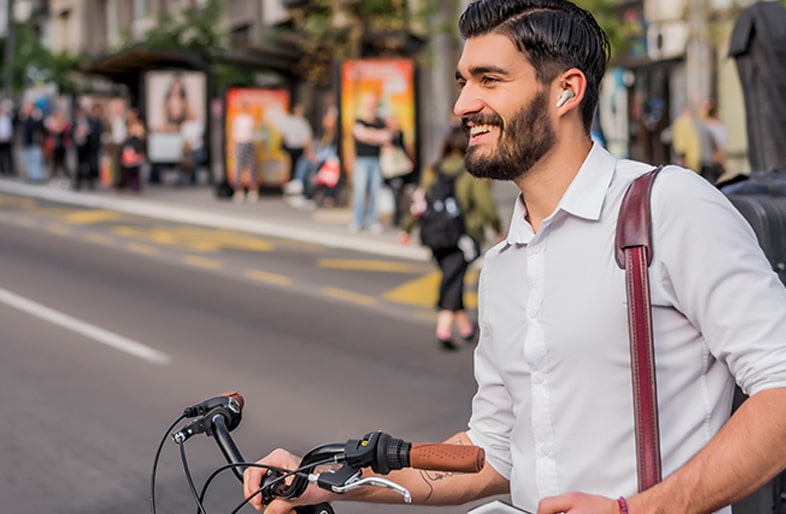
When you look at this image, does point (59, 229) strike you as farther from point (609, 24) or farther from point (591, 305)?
point (591, 305)

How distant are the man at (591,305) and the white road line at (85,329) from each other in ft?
22.5

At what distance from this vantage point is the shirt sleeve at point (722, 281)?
1.83m

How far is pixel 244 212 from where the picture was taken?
69.9 feet

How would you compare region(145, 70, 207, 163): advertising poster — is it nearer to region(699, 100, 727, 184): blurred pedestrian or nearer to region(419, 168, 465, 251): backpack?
region(699, 100, 727, 184): blurred pedestrian

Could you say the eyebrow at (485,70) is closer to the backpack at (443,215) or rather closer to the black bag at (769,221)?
the black bag at (769,221)

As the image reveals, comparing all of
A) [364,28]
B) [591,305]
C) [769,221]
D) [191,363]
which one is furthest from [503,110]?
[364,28]

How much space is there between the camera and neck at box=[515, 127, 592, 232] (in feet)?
6.77

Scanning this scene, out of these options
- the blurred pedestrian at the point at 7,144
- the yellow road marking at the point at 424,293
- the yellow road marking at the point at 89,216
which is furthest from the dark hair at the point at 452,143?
the blurred pedestrian at the point at 7,144

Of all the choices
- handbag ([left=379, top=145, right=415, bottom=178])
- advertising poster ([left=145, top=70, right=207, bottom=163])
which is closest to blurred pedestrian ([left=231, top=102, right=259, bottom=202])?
advertising poster ([left=145, top=70, right=207, bottom=163])

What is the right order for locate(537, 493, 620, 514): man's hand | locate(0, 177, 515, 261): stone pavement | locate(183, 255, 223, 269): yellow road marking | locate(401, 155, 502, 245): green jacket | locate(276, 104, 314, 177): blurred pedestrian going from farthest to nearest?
locate(276, 104, 314, 177): blurred pedestrian
locate(0, 177, 515, 261): stone pavement
locate(183, 255, 223, 269): yellow road marking
locate(401, 155, 502, 245): green jacket
locate(537, 493, 620, 514): man's hand

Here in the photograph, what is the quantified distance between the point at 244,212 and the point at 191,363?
41.9ft

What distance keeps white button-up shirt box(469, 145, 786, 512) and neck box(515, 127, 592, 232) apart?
23mm

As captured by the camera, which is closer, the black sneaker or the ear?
the ear

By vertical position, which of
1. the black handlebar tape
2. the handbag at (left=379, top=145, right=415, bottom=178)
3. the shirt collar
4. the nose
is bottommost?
the handbag at (left=379, top=145, right=415, bottom=178)
